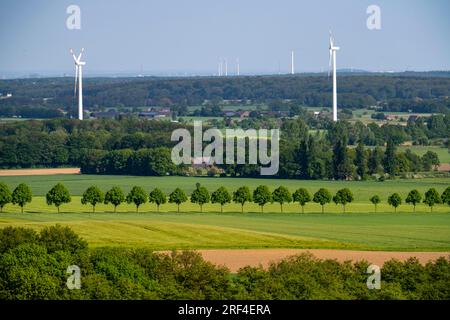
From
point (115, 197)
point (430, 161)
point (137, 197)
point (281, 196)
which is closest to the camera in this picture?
point (115, 197)

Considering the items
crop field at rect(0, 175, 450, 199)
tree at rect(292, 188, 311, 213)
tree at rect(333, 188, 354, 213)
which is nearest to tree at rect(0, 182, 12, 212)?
crop field at rect(0, 175, 450, 199)

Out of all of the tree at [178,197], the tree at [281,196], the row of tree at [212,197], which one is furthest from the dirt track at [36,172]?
the tree at [281,196]

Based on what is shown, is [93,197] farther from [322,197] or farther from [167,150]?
[167,150]

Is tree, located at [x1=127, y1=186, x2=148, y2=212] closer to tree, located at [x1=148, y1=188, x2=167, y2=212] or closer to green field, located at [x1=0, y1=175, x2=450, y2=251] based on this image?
tree, located at [x1=148, y1=188, x2=167, y2=212]

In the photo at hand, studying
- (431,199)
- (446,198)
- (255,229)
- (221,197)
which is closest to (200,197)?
(221,197)
